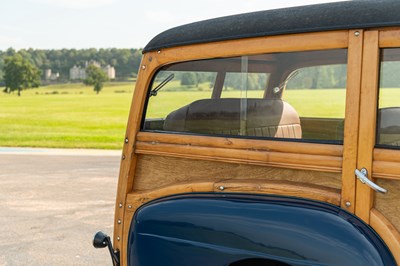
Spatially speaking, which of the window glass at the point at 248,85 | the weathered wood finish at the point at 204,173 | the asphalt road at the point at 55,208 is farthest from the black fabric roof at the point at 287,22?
the asphalt road at the point at 55,208

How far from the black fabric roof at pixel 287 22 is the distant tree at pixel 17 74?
361ft

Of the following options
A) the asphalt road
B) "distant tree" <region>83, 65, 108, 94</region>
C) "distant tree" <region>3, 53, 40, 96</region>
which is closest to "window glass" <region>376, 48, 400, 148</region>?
the asphalt road

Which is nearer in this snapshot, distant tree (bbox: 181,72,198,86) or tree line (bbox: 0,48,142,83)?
distant tree (bbox: 181,72,198,86)

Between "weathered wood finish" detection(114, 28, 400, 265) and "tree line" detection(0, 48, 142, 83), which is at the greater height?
"tree line" detection(0, 48, 142, 83)

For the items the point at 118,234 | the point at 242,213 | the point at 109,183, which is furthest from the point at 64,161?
the point at 242,213

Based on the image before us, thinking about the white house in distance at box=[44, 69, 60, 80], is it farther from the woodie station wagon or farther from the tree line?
the woodie station wagon

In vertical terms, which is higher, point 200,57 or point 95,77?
point 95,77

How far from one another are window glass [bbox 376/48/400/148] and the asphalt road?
366 cm

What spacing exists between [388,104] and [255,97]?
2.36 feet

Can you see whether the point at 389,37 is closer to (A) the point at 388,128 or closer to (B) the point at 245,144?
(A) the point at 388,128

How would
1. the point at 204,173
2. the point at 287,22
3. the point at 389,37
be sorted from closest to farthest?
the point at 389,37 < the point at 287,22 < the point at 204,173

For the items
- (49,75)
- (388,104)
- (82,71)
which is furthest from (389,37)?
(49,75)

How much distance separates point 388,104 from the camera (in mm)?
2305

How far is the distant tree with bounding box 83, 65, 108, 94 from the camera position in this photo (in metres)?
103
